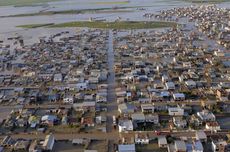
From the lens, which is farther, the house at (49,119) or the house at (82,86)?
the house at (82,86)

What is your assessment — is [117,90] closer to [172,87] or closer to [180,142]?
[172,87]

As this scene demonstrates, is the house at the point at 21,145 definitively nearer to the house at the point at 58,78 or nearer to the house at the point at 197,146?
the house at the point at 197,146

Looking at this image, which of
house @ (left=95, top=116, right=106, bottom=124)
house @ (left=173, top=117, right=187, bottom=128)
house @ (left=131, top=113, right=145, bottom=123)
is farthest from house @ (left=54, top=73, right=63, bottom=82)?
house @ (left=173, top=117, right=187, bottom=128)

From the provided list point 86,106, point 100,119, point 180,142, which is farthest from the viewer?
point 86,106

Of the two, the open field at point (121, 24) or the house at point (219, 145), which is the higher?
the open field at point (121, 24)

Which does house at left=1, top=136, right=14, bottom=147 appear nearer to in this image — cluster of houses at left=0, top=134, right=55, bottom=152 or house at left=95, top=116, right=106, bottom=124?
cluster of houses at left=0, top=134, right=55, bottom=152

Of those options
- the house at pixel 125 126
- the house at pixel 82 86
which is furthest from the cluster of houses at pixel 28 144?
the house at pixel 82 86

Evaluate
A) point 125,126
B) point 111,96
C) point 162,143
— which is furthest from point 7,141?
point 111,96
